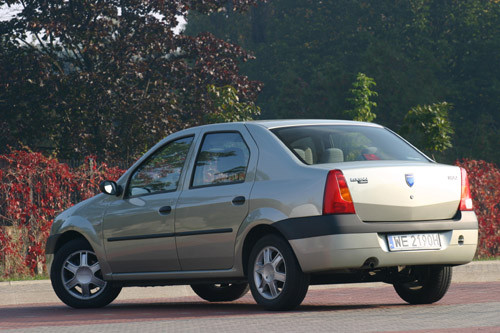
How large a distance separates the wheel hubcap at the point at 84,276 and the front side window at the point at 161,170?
33.6 inches

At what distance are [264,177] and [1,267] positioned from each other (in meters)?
6.01

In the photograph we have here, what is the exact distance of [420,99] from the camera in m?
43.9

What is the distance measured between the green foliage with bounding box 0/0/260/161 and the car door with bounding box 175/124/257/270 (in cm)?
1685

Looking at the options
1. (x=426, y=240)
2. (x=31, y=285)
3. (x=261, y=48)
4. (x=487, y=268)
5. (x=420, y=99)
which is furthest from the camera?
(x=261, y=48)

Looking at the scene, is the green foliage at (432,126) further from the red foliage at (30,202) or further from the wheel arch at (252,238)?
Result: the wheel arch at (252,238)

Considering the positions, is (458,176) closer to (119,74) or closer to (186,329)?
(186,329)

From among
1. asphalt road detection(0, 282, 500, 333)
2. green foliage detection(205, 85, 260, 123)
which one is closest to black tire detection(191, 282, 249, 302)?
asphalt road detection(0, 282, 500, 333)

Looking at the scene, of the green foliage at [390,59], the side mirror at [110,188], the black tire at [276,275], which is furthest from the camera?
the green foliage at [390,59]

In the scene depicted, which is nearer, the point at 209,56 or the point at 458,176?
the point at 458,176

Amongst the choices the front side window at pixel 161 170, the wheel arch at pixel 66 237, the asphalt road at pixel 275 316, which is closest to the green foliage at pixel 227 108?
the asphalt road at pixel 275 316

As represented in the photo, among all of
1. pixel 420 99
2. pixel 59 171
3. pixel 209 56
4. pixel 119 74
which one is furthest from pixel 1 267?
pixel 420 99

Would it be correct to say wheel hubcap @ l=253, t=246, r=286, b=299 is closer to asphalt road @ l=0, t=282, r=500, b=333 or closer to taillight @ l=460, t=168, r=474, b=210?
asphalt road @ l=0, t=282, r=500, b=333

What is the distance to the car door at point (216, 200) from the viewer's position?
343 inches

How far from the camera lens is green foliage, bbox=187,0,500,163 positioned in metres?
44.5
